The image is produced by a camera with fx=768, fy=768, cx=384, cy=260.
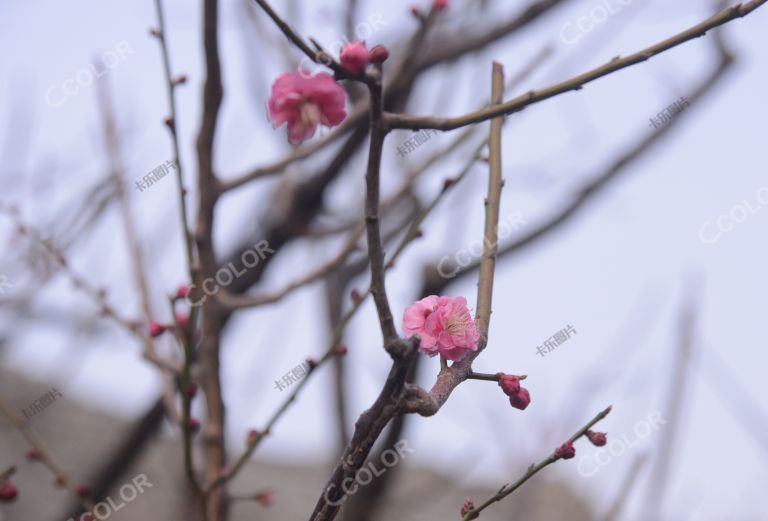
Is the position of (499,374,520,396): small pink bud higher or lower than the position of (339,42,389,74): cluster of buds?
lower

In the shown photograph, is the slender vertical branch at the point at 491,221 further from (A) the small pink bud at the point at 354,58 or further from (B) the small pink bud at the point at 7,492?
(B) the small pink bud at the point at 7,492

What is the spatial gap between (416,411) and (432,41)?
290 cm

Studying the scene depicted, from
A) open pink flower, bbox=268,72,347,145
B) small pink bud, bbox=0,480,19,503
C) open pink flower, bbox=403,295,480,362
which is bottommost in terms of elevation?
open pink flower, bbox=403,295,480,362

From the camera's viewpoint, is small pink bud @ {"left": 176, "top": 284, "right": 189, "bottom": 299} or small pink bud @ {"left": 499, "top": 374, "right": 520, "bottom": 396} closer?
small pink bud @ {"left": 499, "top": 374, "right": 520, "bottom": 396}

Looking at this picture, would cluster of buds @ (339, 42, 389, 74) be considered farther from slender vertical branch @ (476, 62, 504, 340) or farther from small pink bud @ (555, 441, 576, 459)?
small pink bud @ (555, 441, 576, 459)

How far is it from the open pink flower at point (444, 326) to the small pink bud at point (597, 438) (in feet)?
0.93

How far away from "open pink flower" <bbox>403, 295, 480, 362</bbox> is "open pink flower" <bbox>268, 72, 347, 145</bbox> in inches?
12.4

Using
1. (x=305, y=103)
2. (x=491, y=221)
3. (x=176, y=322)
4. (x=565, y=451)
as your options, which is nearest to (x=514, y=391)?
(x=565, y=451)

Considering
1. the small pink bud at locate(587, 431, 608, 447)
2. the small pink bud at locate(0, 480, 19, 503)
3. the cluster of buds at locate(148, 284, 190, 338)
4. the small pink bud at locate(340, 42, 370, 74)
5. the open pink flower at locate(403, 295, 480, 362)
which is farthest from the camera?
the cluster of buds at locate(148, 284, 190, 338)

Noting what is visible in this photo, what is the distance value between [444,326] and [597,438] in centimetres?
A: 33

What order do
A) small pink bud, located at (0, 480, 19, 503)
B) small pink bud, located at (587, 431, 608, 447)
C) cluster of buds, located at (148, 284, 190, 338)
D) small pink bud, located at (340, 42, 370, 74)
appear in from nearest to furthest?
small pink bud, located at (340, 42, 370, 74), small pink bud, located at (587, 431, 608, 447), small pink bud, located at (0, 480, 19, 503), cluster of buds, located at (148, 284, 190, 338)

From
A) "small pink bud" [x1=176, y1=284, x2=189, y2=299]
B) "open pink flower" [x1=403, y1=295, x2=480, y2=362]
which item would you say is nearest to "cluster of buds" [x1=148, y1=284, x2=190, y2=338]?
"small pink bud" [x1=176, y1=284, x2=189, y2=299]

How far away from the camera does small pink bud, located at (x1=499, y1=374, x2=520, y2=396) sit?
1132 mm

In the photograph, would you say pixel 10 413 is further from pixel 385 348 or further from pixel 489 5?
pixel 489 5
